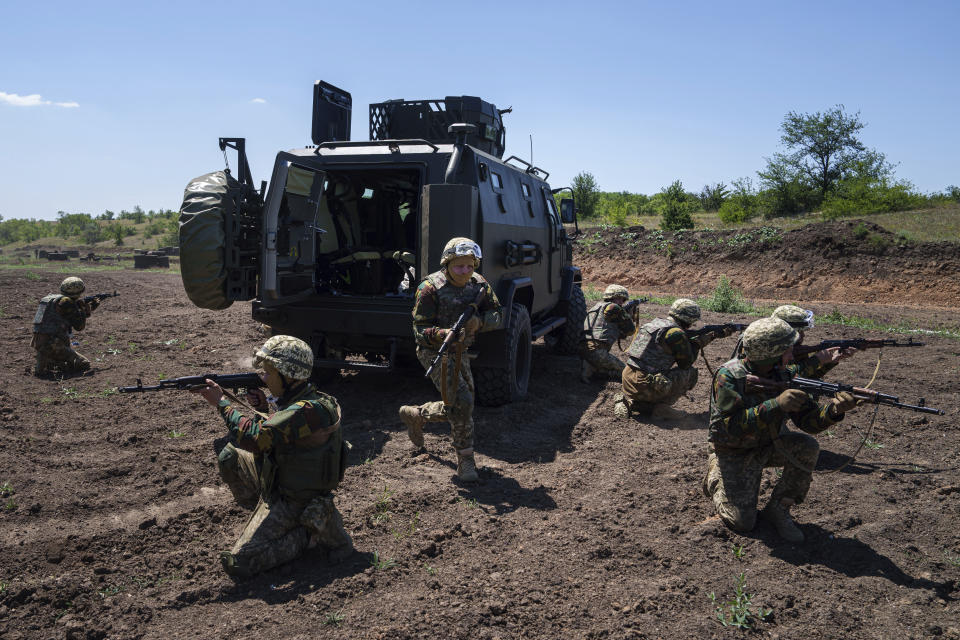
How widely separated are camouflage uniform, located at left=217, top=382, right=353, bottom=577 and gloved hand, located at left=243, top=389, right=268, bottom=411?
185mm

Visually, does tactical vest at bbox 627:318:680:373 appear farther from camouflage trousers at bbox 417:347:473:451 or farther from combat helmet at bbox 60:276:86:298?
combat helmet at bbox 60:276:86:298

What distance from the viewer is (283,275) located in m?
5.62

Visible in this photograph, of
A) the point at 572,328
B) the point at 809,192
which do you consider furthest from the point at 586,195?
the point at 572,328

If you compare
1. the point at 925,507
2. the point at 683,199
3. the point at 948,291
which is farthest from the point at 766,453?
the point at 683,199

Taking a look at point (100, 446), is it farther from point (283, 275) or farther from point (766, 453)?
point (766, 453)

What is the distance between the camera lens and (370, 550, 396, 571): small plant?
134 inches

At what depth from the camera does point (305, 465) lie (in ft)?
11.1

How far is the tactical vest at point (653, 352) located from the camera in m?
5.99

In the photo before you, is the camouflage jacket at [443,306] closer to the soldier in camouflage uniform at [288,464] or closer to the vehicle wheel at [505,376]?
the vehicle wheel at [505,376]

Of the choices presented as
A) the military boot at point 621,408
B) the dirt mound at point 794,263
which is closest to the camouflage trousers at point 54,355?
the military boot at point 621,408

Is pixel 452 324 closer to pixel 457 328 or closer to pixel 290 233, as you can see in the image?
pixel 457 328

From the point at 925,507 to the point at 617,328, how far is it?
12.1 feet

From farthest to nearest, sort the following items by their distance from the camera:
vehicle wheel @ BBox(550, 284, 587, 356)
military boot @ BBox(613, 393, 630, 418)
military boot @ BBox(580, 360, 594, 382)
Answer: vehicle wheel @ BBox(550, 284, 587, 356) → military boot @ BBox(580, 360, 594, 382) → military boot @ BBox(613, 393, 630, 418)

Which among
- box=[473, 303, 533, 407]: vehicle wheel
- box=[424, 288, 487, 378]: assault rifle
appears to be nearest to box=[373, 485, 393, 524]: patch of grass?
box=[424, 288, 487, 378]: assault rifle
